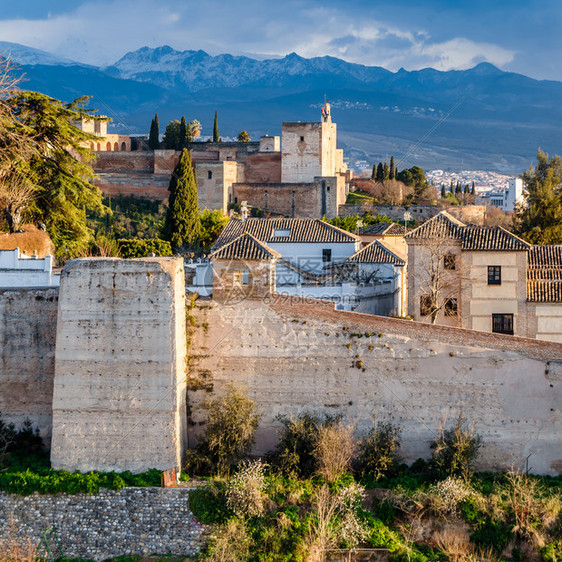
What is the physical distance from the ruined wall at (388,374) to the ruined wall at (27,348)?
286cm

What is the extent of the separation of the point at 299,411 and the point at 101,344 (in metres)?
4.05

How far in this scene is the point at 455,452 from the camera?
50.8 ft

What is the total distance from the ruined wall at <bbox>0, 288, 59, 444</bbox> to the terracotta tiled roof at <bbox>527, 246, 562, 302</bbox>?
40.5ft

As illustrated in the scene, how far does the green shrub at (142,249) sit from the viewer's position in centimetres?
2545

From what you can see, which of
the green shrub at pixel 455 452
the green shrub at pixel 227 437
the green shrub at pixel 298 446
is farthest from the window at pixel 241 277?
the green shrub at pixel 455 452

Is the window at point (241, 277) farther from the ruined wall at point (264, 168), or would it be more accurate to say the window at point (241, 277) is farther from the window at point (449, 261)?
the ruined wall at point (264, 168)

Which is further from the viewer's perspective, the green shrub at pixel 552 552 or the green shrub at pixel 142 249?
the green shrub at pixel 142 249

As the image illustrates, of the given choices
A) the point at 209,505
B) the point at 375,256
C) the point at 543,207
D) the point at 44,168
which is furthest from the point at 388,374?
the point at 543,207

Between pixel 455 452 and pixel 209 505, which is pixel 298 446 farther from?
pixel 455 452

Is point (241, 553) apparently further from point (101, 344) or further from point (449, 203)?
point (449, 203)

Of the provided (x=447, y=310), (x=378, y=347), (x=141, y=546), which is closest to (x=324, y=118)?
(x=447, y=310)

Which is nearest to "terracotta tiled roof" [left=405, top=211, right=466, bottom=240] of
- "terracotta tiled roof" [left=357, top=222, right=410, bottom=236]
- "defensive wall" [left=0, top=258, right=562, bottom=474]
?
"terracotta tiled roof" [left=357, top=222, right=410, bottom=236]

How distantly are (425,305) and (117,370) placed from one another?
1014cm

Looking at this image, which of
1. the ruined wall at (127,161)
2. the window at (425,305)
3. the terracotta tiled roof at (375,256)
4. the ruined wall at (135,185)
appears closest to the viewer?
the window at (425,305)
